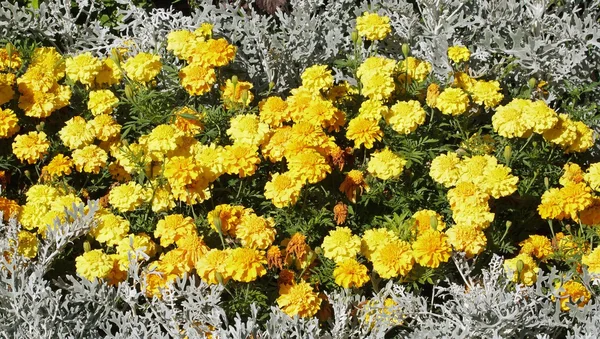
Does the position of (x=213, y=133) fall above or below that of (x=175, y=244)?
above

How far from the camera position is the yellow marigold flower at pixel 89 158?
287 cm

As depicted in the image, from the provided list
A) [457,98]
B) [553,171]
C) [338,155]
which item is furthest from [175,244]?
[553,171]

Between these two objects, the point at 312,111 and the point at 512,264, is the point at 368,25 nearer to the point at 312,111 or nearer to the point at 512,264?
the point at 312,111

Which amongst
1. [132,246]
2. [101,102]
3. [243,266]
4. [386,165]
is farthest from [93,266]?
[386,165]

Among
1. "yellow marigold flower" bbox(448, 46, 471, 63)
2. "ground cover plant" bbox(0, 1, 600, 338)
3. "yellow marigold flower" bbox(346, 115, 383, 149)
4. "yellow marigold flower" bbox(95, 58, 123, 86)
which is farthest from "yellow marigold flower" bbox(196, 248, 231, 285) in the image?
"yellow marigold flower" bbox(448, 46, 471, 63)

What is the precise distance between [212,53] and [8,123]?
0.73 metres

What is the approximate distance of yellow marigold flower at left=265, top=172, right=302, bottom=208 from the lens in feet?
8.45

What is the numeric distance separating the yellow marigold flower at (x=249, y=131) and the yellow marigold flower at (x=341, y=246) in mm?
423

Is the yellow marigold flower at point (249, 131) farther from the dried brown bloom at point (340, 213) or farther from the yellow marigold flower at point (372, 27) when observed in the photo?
the yellow marigold flower at point (372, 27)

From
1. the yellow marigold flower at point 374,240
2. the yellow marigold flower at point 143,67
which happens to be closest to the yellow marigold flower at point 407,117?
the yellow marigold flower at point 374,240

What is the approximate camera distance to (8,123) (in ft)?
9.59

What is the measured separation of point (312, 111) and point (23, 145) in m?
0.98

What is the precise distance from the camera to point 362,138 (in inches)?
108

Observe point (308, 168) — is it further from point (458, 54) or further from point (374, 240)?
point (458, 54)
